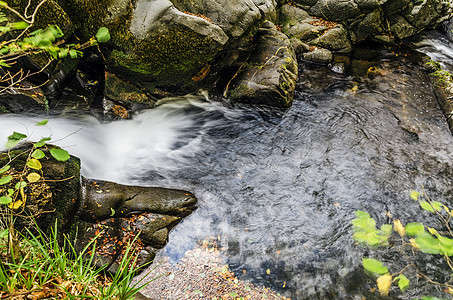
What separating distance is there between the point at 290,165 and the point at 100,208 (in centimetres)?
350

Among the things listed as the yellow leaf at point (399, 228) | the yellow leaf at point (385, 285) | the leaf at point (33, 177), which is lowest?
the yellow leaf at point (385, 285)

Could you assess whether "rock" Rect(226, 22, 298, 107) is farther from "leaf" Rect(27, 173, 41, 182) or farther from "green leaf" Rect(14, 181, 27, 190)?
"green leaf" Rect(14, 181, 27, 190)

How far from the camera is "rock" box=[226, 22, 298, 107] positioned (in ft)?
22.3

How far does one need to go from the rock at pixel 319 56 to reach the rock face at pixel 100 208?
6.27 meters

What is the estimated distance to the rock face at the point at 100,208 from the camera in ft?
10.8

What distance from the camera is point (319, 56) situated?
867 cm

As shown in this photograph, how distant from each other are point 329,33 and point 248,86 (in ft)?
13.1

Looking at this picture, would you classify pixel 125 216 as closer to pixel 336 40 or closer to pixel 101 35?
pixel 101 35

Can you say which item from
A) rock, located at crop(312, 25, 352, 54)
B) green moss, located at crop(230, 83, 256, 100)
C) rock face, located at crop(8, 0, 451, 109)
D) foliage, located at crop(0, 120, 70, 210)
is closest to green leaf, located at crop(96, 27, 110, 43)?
foliage, located at crop(0, 120, 70, 210)

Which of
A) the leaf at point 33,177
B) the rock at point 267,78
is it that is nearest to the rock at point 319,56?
the rock at point 267,78

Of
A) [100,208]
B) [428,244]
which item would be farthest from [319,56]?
[428,244]

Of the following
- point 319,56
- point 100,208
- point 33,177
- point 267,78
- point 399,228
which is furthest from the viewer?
point 319,56

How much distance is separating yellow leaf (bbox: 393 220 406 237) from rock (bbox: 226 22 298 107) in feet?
11.9

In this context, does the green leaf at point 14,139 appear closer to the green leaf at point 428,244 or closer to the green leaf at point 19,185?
the green leaf at point 19,185
